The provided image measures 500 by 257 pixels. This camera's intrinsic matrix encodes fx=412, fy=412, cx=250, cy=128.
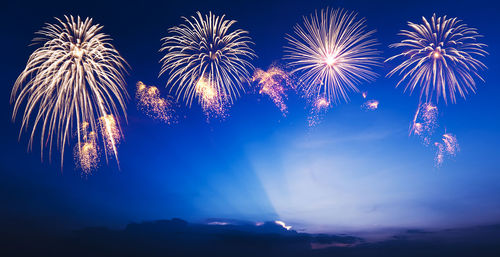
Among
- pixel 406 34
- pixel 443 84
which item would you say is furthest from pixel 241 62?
pixel 443 84

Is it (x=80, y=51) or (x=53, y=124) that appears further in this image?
(x=80, y=51)

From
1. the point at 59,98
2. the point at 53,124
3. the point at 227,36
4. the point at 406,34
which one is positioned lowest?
the point at 53,124

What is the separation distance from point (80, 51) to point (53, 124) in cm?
628

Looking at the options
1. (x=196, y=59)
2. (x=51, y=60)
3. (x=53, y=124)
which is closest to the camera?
(x=53, y=124)

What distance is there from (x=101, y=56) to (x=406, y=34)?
2310cm

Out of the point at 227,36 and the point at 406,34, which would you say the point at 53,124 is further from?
the point at 406,34

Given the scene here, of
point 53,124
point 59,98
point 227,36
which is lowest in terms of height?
point 53,124

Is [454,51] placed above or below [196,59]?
below

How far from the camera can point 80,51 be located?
1225 inches

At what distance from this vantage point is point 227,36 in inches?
1286

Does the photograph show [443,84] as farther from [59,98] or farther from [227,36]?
[59,98]

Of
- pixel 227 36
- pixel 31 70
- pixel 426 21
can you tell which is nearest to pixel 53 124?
pixel 31 70

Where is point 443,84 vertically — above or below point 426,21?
below

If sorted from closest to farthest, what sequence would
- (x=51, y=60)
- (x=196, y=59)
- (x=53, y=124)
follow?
(x=53, y=124) → (x=51, y=60) → (x=196, y=59)
